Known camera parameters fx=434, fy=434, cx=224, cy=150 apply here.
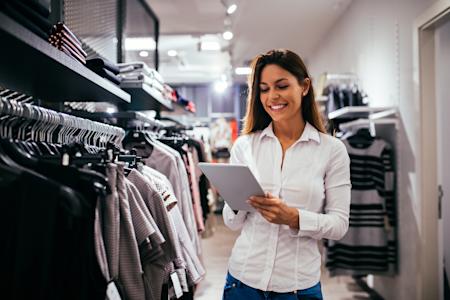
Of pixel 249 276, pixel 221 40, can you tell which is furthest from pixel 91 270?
pixel 221 40

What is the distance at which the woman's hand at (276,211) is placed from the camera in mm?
1334

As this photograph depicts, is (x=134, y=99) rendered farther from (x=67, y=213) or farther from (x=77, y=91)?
(x=67, y=213)

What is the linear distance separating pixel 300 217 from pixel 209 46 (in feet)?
17.2

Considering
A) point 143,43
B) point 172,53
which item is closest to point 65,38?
point 143,43

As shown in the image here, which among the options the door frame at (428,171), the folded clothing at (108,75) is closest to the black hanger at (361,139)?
the door frame at (428,171)

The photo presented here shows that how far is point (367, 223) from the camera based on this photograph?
316 centimetres

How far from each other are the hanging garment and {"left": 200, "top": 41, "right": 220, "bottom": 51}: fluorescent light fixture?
3.51 meters

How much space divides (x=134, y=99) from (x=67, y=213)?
6.92 ft

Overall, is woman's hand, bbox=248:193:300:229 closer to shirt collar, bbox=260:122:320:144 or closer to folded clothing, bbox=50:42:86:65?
shirt collar, bbox=260:122:320:144

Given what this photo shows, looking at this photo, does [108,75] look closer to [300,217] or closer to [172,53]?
[300,217]

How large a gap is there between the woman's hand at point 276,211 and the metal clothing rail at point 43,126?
27.4 inches

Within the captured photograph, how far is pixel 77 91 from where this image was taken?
1854 millimetres

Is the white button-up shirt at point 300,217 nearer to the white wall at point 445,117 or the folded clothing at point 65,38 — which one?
the folded clothing at point 65,38

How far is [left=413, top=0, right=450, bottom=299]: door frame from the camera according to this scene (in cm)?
284
